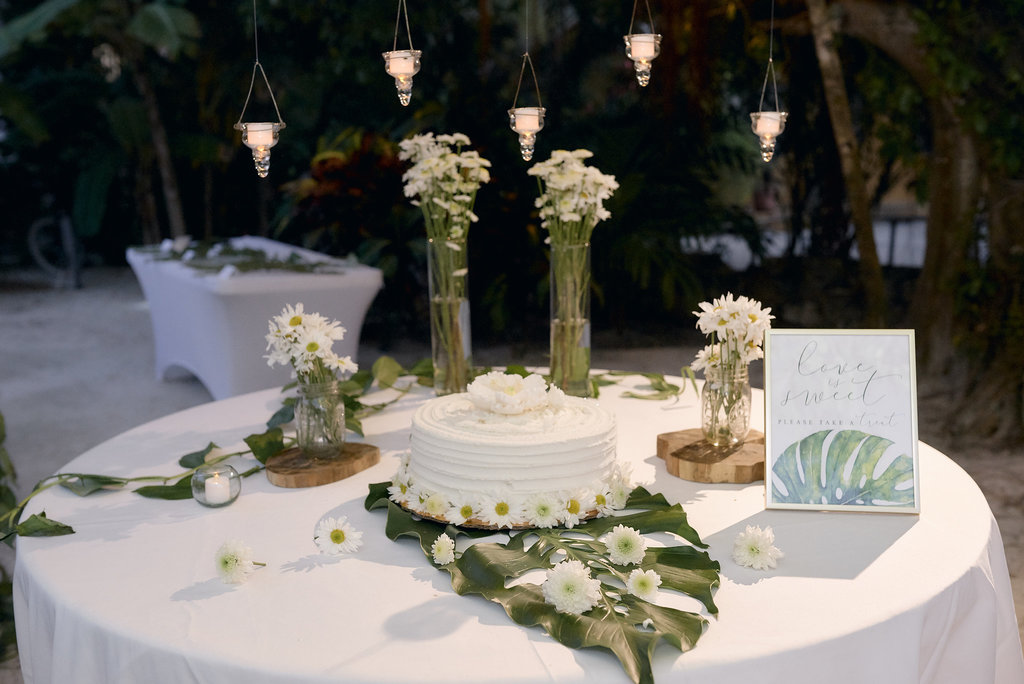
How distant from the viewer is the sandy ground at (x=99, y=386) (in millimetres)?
3029

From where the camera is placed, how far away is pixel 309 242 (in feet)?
16.1

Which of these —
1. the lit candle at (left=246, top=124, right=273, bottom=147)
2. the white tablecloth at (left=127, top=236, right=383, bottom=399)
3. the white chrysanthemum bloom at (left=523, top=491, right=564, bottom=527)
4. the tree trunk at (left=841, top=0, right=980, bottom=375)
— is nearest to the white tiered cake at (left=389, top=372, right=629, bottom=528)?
the white chrysanthemum bloom at (left=523, top=491, right=564, bottom=527)

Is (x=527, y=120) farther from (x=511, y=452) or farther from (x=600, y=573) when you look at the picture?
(x=600, y=573)

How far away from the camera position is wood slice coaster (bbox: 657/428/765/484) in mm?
1324

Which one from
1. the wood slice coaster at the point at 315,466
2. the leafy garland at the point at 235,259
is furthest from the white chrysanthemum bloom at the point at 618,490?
the leafy garland at the point at 235,259

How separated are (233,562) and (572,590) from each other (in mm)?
382

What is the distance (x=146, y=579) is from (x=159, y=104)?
283 inches

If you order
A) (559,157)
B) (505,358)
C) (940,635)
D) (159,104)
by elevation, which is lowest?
(505,358)

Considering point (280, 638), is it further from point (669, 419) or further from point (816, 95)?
point (816, 95)

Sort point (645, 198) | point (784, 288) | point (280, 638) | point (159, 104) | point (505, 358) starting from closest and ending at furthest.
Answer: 1. point (280, 638)
2. point (505, 358)
3. point (645, 198)
4. point (784, 288)
5. point (159, 104)

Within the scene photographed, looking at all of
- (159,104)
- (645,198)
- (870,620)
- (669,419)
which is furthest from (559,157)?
(159,104)

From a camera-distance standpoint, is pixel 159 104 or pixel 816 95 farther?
pixel 159 104

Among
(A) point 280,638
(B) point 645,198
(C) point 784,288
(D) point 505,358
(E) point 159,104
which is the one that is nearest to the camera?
(A) point 280,638

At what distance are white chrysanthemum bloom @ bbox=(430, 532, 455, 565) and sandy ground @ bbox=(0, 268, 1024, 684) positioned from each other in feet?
4.68
